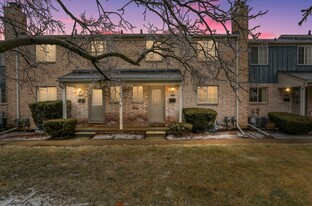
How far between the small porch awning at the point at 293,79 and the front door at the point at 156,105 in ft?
26.7

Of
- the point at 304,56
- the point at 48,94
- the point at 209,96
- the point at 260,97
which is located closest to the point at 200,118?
the point at 209,96

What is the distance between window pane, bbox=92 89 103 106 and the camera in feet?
42.3

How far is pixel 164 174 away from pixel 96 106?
879 cm

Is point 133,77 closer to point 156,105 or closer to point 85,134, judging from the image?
point 156,105

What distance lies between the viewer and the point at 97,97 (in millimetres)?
12922

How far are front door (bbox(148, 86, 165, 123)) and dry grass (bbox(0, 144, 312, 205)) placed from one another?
4736mm

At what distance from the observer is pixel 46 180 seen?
505 centimetres

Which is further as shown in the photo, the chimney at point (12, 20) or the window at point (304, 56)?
the window at point (304, 56)

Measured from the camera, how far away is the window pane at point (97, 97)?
1288 cm

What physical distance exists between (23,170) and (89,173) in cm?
205

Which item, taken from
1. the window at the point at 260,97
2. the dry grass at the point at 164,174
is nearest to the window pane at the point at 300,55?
the window at the point at 260,97

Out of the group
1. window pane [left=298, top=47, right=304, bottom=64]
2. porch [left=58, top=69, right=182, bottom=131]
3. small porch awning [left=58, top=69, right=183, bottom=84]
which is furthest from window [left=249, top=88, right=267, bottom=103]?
small porch awning [left=58, top=69, right=183, bottom=84]

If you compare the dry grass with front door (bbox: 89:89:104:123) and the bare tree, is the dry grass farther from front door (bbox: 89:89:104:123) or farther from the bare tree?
front door (bbox: 89:89:104:123)

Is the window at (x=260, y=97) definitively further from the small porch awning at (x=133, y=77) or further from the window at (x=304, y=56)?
the small porch awning at (x=133, y=77)
